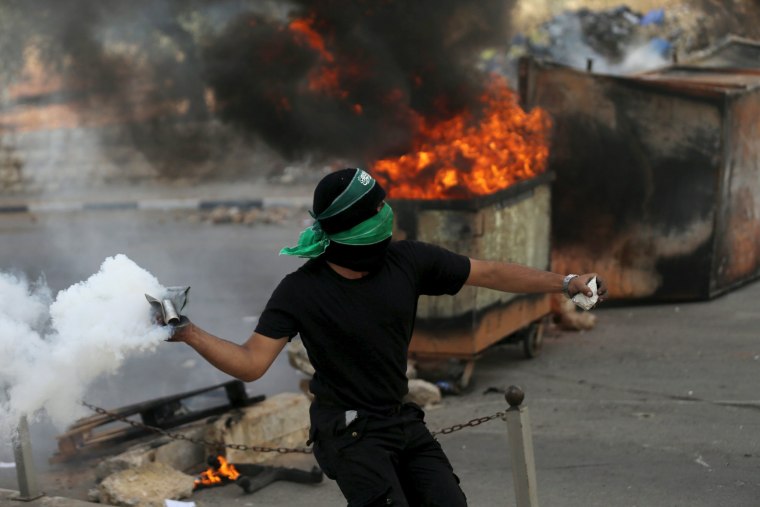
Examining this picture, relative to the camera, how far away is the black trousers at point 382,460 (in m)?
3.40

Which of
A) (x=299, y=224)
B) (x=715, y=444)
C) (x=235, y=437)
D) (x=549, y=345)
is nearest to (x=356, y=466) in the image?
(x=235, y=437)

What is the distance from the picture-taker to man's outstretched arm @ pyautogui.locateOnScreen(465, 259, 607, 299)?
372 cm

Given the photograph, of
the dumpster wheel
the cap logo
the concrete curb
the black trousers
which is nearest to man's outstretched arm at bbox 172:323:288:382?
the black trousers

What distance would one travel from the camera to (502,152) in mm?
8148

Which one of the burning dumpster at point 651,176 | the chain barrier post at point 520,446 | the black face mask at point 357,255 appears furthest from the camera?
the burning dumpster at point 651,176

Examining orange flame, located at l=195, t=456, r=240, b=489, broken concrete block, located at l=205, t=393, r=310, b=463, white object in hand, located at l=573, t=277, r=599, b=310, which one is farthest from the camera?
broken concrete block, located at l=205, t=393, r=310, b=463

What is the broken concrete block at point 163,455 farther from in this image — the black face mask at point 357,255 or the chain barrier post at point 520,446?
the black face mask at point 357,255

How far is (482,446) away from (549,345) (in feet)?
8.64

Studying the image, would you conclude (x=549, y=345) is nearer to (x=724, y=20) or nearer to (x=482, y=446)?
(x=482, y=446)

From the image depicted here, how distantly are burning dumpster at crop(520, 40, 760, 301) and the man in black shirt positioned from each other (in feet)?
20.9

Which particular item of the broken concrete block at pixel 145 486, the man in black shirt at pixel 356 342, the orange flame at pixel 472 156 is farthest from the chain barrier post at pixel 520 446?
the orange flame at pixel 472 156

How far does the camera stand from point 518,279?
3.79m

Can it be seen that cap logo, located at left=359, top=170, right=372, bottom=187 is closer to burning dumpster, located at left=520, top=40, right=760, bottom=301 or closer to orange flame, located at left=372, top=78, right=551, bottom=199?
orange flame, located at left=372, top=78, right=551, bottom=199

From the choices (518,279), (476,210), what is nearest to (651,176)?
(476,210)
